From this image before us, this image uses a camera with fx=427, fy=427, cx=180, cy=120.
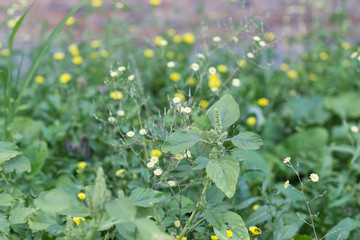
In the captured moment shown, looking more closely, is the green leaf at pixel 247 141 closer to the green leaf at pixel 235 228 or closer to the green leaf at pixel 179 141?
the green leaf at pixel 179 141

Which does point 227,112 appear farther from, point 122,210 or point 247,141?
point 122,210

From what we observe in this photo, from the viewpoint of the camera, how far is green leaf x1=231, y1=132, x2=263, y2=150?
124 centimetres

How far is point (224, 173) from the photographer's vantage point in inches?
47.1

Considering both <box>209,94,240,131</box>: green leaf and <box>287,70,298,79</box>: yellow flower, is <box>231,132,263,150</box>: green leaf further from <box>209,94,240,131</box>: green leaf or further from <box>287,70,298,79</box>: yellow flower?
<box>287,70,298,79</box>: yellow flower

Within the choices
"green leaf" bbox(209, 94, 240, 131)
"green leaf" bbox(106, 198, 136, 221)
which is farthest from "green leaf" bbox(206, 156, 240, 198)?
"green leaf" bbox(106, 198, 136, 221)

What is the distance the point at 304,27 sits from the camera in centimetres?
432

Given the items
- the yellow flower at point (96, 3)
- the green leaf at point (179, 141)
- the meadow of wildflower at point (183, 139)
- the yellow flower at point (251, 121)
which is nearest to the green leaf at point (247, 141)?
the meadow of wildflower at point (183, 139)

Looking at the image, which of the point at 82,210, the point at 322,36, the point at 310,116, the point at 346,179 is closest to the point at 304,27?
the point at 322,36

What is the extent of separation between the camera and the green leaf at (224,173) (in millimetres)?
1163

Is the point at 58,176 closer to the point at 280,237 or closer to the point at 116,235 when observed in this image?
the point at 116,235

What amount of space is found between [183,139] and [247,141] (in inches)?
7.5

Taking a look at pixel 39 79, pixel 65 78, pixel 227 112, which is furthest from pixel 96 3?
pixel 227 112

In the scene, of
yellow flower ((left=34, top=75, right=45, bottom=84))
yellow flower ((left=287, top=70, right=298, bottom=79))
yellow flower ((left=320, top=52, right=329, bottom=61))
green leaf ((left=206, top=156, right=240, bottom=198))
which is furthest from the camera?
yellow flower ((left=320, top=52, right=329, bottom=61))

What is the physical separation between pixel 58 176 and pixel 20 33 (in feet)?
8.60
